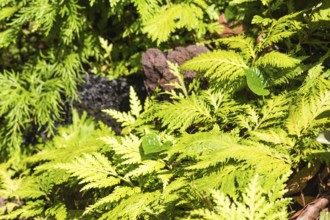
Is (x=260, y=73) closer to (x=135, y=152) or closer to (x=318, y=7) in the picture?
(x=318, y=7)

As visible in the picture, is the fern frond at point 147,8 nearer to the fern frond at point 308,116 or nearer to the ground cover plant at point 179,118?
the ground cover plant at point 179,118

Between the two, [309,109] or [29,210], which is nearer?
[309,109]

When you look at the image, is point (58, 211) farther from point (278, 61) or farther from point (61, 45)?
point (278, 61)

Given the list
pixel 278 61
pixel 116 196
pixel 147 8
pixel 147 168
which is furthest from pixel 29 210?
pixel 278 61

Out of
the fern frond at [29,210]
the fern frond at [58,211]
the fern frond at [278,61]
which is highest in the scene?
the fern frond at [278,61]

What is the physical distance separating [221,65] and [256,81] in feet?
0.76

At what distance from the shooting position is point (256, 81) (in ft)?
7.56

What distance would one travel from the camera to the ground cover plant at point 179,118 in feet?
6.38

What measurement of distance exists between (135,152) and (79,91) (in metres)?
1.35

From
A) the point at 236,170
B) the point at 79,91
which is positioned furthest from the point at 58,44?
the point at 236,170

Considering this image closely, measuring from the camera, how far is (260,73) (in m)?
2.37

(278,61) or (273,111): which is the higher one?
(278,61)

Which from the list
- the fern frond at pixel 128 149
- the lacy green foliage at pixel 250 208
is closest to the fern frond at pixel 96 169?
the fern frond at pixel 128 149

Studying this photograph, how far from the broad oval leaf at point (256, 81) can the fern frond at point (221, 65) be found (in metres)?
0.05
